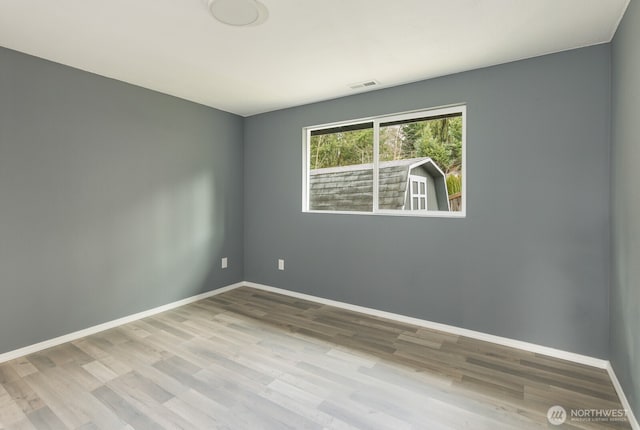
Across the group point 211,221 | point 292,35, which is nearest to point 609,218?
point 292,35

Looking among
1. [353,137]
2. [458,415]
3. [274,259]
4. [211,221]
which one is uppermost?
[353,137]

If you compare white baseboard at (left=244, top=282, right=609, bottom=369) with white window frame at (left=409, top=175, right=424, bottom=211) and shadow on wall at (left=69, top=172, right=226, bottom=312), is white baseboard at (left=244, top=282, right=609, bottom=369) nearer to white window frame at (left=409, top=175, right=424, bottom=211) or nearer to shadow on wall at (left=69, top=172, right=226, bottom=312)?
white window frame at (left=409, top=175, right=424, bottom=211)

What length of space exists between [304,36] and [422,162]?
65.4 inches

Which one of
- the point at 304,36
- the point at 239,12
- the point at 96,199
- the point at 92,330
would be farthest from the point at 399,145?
the point at 92,330

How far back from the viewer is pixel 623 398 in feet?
6.31

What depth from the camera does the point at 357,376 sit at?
223 cm

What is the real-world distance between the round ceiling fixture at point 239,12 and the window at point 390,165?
1.75 meters

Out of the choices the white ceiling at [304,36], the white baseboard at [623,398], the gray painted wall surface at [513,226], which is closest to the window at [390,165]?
the gray painted wall surface at [513,226]

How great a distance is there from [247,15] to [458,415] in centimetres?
273

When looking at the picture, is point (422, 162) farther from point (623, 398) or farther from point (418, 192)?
point (623, 398)

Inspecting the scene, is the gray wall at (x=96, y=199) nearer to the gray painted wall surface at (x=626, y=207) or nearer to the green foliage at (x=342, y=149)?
the green foliage at (x=342, y=149)

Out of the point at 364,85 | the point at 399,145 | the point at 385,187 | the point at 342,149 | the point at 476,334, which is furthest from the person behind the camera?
the point at 342,149

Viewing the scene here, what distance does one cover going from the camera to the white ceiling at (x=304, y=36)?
1921 millimetres

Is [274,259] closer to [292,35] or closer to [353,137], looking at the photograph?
[353,137]
